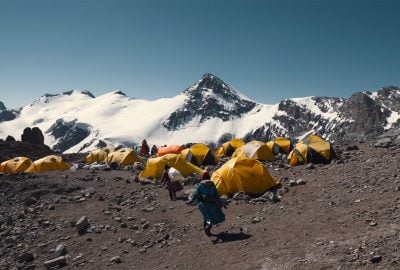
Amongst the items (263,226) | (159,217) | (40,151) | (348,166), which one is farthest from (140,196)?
(40,151)

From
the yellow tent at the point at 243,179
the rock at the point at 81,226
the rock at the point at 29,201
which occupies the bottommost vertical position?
the rock at the point at 81,226

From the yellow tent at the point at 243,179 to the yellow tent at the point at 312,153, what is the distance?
6.82 meters

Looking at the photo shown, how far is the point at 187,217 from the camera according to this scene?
16781mm

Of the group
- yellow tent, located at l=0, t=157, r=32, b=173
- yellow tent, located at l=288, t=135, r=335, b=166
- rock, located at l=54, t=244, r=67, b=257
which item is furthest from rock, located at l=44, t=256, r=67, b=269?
yellow tent, located at l=0, t=157, r=32, b=173

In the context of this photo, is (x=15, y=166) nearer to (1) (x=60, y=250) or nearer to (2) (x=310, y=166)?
(1) (x=60, y=250)

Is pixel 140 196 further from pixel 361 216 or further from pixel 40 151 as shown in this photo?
pixel 40 151

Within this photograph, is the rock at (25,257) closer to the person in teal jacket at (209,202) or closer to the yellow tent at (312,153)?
the person in teal jacket at (209,202)

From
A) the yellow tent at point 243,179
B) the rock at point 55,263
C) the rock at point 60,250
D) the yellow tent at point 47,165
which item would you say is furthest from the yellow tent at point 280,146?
the rock at point 55,263

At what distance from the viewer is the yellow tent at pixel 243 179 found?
61.0 ft

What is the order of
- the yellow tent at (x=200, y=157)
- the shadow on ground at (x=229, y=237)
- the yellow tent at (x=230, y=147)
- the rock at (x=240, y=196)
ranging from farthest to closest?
the yellow tent at (x=230, y=147) < the yellow tent at (x=200, y=157) < the rock at (x=240, y=196) < the shadow on ground at (x=229, y=237)

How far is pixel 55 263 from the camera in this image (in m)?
13.2

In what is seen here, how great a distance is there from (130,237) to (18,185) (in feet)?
35.2

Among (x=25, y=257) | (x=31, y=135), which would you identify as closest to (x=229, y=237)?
(x=25, y=257)

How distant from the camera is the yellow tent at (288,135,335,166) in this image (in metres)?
24.8
